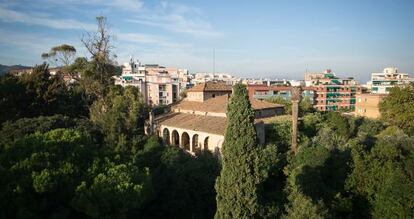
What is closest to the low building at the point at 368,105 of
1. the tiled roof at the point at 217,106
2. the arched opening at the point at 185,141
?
the tiled roof at the point at 217,106

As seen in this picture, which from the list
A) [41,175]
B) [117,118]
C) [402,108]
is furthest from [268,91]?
[41,175]

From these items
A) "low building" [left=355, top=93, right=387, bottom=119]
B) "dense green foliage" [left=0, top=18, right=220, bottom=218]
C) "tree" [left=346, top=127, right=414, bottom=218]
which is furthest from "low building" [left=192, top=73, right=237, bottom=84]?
"tree" [left=346, top=127, right=414, bottom=218]

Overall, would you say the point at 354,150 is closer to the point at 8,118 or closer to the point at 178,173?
the point at 178,173

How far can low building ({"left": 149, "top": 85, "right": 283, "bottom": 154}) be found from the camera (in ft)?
96.9

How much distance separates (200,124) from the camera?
31.7m

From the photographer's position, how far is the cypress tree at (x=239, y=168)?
41.4 ft

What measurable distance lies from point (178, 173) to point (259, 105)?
17.6 m

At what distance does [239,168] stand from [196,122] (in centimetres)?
2009

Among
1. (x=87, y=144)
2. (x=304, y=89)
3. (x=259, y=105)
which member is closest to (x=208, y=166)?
(x=87, y=144)

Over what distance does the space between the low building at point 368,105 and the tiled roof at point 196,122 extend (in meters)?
31.9

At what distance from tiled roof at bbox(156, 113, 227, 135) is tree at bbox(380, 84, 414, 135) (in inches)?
761

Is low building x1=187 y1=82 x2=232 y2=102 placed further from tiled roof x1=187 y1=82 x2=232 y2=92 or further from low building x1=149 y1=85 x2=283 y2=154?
low building x1=149 y1=85 x2=283 y2=154

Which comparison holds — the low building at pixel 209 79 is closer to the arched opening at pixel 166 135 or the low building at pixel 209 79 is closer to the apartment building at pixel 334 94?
the apartment building at pixel 334 94

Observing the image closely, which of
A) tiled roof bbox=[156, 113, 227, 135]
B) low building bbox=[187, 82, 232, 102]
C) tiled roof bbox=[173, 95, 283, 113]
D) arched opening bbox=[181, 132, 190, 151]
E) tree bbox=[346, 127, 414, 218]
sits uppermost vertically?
low building bbox=[187, 82, 232, 102]
